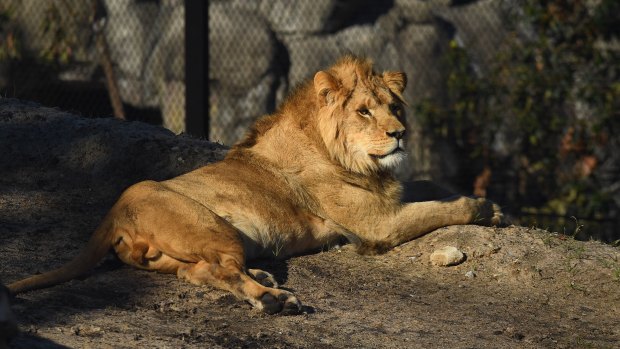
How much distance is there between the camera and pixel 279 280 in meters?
4.79

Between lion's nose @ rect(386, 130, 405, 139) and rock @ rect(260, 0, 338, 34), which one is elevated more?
lion's nose @ rect(386, 130, 405, 139)

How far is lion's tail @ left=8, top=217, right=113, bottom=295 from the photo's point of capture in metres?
4.21

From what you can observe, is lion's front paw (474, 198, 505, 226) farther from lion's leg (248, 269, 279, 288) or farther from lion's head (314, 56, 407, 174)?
lion's leg (248, 269, 279, 288)

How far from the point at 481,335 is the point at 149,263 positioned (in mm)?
1513

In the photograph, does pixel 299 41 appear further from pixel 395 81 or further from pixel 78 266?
pixel 78 266

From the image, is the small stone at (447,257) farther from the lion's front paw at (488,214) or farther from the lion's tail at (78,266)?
the lion's tail at (78,266)

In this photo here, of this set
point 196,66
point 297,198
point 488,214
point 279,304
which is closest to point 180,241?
point 279,304

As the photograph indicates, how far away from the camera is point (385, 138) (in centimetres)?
513

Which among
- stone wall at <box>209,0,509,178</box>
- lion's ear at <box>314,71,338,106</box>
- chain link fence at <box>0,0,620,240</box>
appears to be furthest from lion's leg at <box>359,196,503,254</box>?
stone wall at <box>209,0,509,178</box>

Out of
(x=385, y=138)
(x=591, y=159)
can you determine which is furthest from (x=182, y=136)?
(x=591, y=159)

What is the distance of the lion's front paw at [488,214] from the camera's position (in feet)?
18.1

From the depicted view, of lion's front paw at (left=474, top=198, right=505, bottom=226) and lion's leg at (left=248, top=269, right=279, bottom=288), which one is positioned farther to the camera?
lion's front paw at (left=474, top=198, right=505, bottom=226)

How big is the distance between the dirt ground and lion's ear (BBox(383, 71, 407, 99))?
2.59 feet

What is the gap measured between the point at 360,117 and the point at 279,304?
1320 millimetres
